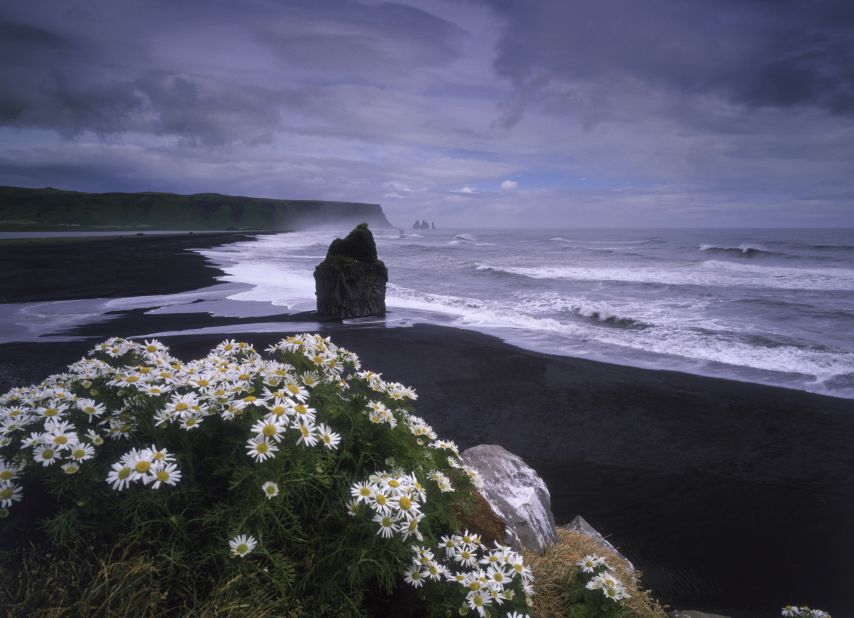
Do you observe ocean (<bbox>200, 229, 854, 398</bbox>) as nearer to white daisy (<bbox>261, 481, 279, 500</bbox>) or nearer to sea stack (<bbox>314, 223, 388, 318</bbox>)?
sea stack (<bbox>314, 223, 388, 318</bbox>)

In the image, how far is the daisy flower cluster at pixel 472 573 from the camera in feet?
→ 9.30

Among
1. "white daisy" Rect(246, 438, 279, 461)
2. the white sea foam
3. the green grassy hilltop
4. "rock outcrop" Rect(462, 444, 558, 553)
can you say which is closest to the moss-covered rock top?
"rock outcrop" Rect(462, 444, 558, 553)

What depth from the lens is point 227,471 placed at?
112 inches

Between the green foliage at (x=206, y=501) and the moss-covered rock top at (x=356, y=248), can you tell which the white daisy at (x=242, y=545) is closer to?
the green foliage at (x=206, y=501)

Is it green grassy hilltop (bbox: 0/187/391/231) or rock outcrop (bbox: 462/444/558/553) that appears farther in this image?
green grassy hilltop (bbox: 0/187/391/231)

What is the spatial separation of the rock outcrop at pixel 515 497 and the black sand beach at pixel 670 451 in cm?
212

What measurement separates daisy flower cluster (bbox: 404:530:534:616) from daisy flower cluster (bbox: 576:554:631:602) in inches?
27.9

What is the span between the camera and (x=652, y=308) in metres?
22.6

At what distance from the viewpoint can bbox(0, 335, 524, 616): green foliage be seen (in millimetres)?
2506

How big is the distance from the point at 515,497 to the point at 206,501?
10.8 feet

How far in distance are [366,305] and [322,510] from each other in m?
17.1

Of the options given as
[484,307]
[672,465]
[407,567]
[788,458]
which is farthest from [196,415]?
[484,307]

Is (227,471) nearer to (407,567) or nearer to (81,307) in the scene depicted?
(407,567)

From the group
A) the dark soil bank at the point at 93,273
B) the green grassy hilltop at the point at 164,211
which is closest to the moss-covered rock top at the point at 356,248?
the dark soil bank at the point at 93,273
